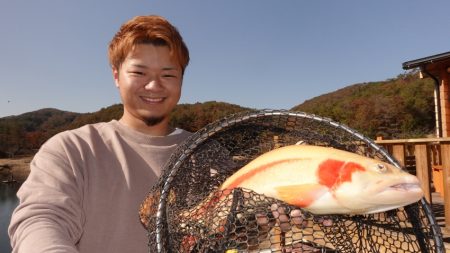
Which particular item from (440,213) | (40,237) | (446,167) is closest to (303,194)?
(40,237)

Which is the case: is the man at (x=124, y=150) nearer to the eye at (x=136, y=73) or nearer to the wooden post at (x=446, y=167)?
the eye at (x=136, y=73)

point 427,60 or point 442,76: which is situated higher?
point 427,60

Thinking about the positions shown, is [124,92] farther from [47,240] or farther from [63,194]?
[47,240]

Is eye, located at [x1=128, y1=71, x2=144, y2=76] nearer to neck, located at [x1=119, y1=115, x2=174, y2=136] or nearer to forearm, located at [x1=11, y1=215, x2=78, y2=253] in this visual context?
neck, located at [x1=119, y1=115, x2=174, y2=136]

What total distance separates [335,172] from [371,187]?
0.12 m

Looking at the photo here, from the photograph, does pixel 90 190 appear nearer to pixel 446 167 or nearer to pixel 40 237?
pixel 40 237

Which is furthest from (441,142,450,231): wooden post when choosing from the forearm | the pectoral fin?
the forearm

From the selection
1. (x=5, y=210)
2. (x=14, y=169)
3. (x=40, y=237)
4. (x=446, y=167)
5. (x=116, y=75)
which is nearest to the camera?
(x=40, y=237)

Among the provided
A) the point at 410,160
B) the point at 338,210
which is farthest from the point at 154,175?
the point at 410,160

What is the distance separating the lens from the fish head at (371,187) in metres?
1.13

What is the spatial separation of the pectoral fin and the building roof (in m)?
8.90

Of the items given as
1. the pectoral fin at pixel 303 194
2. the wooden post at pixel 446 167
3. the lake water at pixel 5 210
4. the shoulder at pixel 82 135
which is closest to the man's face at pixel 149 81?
the shoulder at pixel 82 135

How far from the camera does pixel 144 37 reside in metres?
1.79

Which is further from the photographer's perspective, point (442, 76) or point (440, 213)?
point (442, 76)
